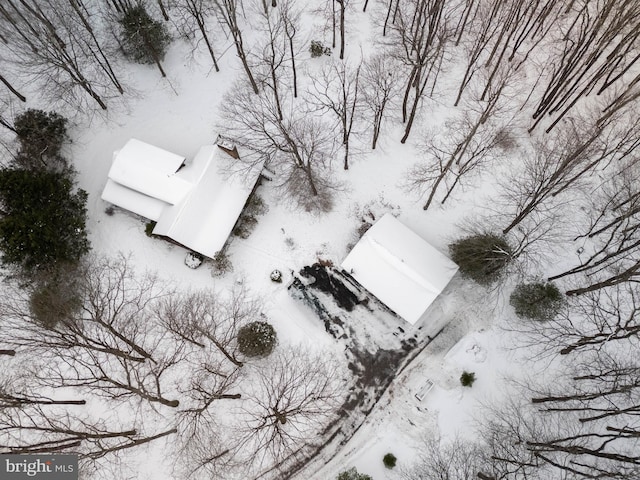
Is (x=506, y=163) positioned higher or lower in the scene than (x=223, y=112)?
higher

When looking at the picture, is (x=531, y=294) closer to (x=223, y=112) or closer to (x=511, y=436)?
(x=511, y=436)

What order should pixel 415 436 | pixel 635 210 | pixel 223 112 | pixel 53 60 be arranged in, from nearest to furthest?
pixel 635 210
pixel 415 436
pixel 53 60
pixel 223 112

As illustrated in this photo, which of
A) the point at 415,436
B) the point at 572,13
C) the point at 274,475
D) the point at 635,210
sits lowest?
the point at 274,475

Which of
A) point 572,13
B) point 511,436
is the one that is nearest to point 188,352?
point 511,436

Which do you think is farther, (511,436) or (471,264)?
(471,264)

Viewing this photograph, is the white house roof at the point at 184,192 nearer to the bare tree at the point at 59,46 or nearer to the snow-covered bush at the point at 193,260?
the snow-covered bush at the point at 193,260

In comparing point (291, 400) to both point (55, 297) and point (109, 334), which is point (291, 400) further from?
point (55, 297)

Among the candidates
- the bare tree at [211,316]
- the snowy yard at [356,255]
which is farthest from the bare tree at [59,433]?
the bare tree at [211,316]
